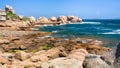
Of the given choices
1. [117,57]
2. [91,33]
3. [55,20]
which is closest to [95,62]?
[117,57]

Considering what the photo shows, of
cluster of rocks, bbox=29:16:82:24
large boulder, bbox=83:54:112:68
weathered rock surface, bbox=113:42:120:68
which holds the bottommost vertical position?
cluster of rocks, bbox=29:16:82:24

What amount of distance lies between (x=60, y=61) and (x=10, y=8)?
11359 centimetres

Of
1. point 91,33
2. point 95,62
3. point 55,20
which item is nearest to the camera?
point 95,62

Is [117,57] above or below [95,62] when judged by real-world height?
above

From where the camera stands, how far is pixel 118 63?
333 inches

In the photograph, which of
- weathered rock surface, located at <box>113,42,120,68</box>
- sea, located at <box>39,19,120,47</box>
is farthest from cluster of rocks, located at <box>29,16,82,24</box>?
weathered rock surface, located at <box>113,42,120,68</box>

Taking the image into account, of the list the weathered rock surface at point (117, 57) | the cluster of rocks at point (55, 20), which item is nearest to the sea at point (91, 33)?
the weathered rock surface at point (117, 57)

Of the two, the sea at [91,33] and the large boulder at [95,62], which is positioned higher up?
the large boulder at [95,62]

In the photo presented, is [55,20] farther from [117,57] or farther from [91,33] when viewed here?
[117,57]

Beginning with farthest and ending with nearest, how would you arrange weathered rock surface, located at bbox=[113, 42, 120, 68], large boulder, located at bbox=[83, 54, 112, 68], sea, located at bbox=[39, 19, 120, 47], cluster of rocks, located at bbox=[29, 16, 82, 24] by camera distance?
cluster of rocks, located at bbox=[29, 16, 82, 24] < sea, located at bbox=[39, 19, 120, 47] < large boulder, located at bbox=[83, 54, 112, 68] < weathered rock surface, located at bbox=[113, 42, 120, 68]

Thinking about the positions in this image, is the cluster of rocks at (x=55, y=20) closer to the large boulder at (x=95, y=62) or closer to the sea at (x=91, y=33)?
the sea at (x=91, y=33)

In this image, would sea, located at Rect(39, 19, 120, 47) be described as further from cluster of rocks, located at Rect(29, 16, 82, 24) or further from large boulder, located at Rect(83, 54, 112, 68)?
cluster of rocks, located at Rect(29, 16, 82, 24)

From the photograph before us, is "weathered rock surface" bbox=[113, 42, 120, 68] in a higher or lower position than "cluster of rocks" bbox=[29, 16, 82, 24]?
higher

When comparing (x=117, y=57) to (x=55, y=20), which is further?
(x=55, y=20)
